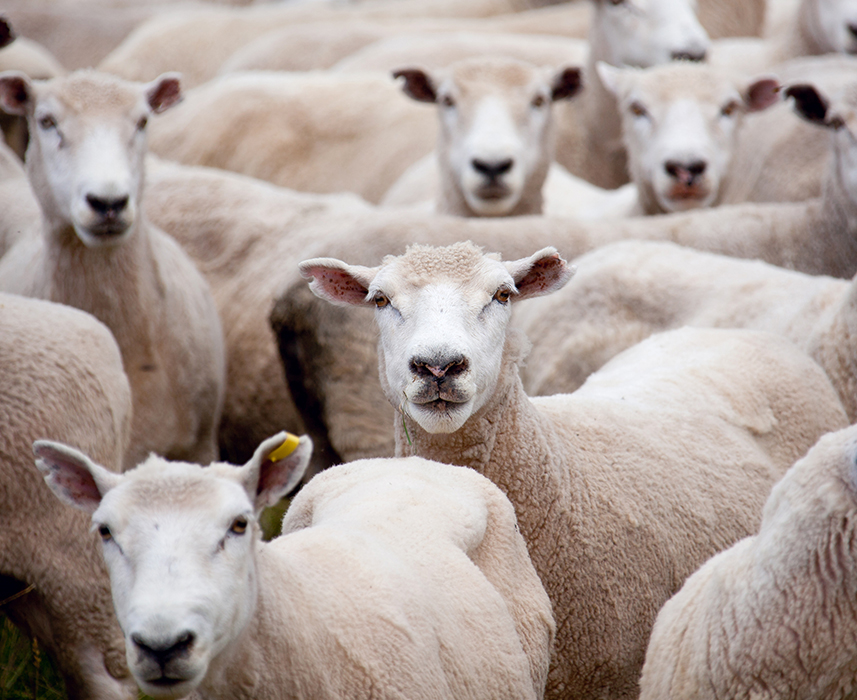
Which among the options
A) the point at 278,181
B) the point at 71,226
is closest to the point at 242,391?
the point at 71,226

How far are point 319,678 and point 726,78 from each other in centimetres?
485

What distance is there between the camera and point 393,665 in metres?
2.85

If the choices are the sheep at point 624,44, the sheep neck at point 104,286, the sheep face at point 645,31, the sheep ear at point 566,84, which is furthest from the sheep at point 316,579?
the sheep face at point 645,31

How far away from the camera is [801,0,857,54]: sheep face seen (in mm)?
7898

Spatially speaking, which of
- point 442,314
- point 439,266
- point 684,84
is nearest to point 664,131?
point 684,84

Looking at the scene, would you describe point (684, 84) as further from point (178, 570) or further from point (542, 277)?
point (178, 570)

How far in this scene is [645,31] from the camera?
7.90m

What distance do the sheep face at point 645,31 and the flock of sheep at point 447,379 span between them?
2cm

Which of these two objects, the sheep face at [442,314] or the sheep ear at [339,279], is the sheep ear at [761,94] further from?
the sheep ear at [339,279]

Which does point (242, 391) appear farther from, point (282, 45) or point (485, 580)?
point (282, 45)

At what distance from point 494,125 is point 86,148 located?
2366mm

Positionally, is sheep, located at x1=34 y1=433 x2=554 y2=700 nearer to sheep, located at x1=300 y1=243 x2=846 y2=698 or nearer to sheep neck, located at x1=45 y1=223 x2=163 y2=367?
sheep, located at x1=300 y1=243 x2=846 y2=698

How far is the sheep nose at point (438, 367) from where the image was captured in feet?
10.8

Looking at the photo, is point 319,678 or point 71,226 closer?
point 319,678
